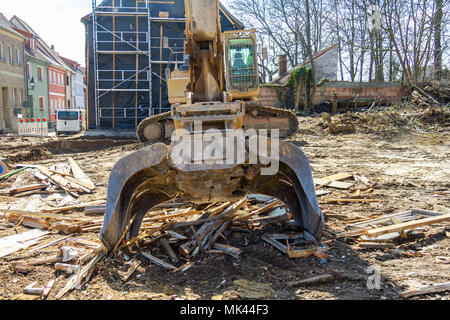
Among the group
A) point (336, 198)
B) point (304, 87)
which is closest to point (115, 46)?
point (304, 87)

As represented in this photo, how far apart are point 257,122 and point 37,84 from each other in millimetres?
31722

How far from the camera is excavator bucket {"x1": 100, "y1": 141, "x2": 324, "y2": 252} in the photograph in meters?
4.04

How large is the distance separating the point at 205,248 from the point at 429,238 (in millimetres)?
2483

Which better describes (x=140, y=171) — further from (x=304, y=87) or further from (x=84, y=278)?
(x=304, y=87)

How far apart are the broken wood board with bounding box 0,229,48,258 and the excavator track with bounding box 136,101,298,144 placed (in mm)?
9138

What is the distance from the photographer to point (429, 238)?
178 inches

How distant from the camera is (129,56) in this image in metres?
22.3

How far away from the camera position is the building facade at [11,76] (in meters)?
29.2

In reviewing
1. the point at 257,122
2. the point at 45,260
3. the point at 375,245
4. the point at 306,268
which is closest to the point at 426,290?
the point at 306,268

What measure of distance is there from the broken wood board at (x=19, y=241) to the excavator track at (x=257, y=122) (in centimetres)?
914

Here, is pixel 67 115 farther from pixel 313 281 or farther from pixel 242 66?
pixel 313 281

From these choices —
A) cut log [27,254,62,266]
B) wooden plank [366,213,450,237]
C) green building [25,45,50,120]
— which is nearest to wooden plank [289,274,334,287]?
wooden plank [366,213,450,237]

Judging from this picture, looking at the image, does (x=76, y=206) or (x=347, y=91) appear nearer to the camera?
(x=76, y=206)
